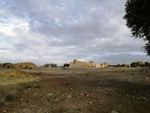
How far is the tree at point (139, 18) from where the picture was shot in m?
8.75

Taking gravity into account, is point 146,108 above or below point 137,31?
below

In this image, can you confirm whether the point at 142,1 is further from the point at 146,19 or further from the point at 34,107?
the point at 34,107

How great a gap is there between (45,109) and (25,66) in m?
67.1

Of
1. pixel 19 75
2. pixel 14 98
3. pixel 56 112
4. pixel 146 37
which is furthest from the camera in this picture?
pixel 19 75

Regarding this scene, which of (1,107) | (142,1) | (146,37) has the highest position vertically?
(142,1)

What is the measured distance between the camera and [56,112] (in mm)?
5406

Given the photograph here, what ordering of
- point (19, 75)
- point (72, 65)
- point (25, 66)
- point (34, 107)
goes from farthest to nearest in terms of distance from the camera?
point (72, 65), point (25, 66), point (19, 75), point (34, 107)

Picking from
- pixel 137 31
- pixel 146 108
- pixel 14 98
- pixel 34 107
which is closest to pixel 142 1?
pixel 137 31

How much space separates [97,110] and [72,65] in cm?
7129

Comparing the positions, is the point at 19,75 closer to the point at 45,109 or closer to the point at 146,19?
the point at 45,109

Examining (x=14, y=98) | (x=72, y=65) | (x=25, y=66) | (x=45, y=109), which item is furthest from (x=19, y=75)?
(x=72, y=65)

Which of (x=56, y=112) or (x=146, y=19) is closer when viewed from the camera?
Answer: (x=56, y=112)

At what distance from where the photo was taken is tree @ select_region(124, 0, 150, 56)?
8750 millimetres

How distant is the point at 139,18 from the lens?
9.70 m
